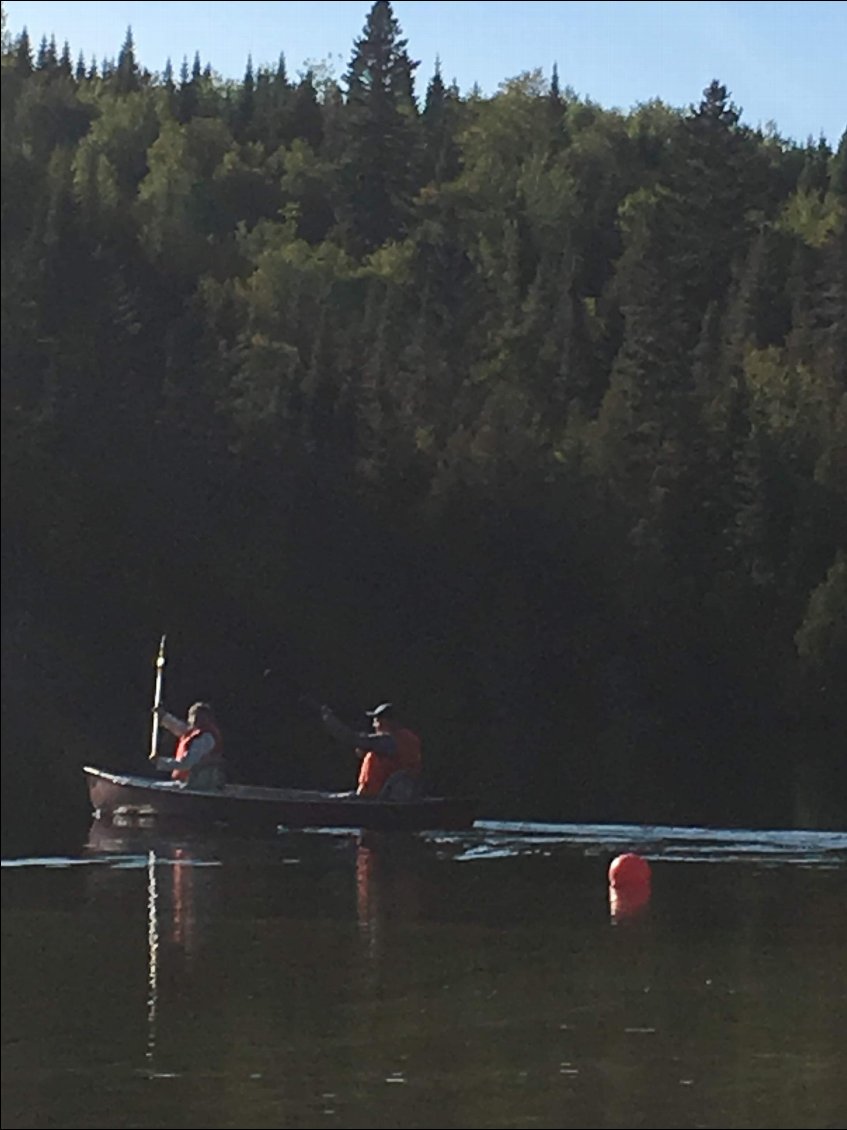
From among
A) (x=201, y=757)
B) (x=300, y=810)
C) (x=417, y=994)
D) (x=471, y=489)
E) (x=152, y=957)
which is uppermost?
(x=471, y=489)

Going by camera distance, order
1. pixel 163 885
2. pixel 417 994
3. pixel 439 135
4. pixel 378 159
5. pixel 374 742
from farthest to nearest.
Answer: pixel 439 135, pixel 378 159, pixel 374 742, pixel 163 885, pixel 417 994

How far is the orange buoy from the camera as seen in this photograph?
69.2 ft

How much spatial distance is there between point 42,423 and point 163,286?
44.6 metres

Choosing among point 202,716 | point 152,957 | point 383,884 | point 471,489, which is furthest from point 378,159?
point 152,957

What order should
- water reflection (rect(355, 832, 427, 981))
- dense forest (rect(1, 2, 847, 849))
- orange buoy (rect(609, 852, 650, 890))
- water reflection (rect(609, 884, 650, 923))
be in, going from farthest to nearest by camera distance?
1. dense forest (rect(1, 2, 847, 849))
2. orange buoy (rect(609, 852, 650, 890))
3. water reflection (rect(609, 884, 650, 923))
4. water reflection (rect(355, 832, 427, 981))

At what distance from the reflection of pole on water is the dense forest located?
137 centimetres

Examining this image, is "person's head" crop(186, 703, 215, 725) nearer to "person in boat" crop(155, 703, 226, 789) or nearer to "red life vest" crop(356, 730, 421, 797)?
"person in boat" crop(155, 703, 226, 789)

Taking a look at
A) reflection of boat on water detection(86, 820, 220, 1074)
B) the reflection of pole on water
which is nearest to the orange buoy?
reflection of boat on water detection(86, 820, 220, 1074)

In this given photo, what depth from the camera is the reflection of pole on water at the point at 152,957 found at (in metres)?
13.4

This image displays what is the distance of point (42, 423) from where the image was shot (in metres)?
12.3

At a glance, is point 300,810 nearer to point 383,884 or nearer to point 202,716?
point 202,716

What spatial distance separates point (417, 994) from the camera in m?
15.1

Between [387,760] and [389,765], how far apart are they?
6 cm

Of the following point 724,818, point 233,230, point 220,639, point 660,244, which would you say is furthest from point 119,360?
point 233,230
